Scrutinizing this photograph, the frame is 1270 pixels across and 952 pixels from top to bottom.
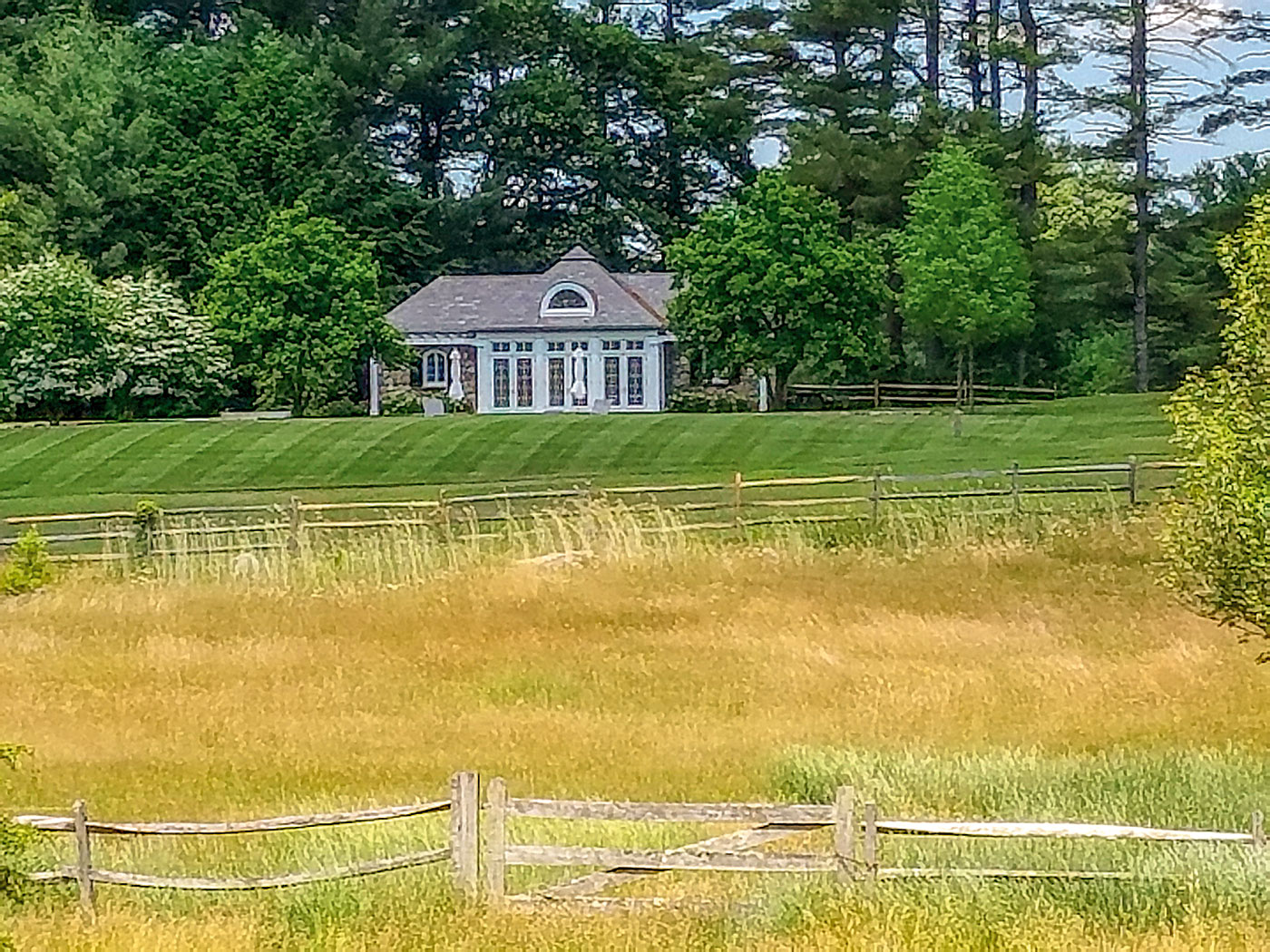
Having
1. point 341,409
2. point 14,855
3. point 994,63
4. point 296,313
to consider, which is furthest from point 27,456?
point 994,63

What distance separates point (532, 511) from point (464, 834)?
20.3 meters

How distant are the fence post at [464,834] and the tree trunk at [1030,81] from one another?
52.4 meters

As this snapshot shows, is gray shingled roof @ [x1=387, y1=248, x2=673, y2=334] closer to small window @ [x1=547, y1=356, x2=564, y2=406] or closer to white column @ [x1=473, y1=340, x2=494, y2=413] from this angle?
white column @ [x1=473, y1=340, x2=494, y2=413]

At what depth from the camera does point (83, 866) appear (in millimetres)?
10539

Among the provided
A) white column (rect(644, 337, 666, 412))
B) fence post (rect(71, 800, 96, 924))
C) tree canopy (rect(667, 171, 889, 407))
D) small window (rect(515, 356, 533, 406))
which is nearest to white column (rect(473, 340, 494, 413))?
small window (rect(515, 356, 533, 406))

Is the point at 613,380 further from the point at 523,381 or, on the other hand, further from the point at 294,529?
→ the point at 294,529

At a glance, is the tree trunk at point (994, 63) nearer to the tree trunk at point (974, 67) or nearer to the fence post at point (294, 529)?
the tree trunk at point (974, 67)

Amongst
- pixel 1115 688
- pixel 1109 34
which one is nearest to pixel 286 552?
pixel 1115 688

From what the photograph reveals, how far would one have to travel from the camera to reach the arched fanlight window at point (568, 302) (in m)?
59.6

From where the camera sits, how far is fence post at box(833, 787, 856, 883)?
394 inches

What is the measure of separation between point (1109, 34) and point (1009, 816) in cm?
5125

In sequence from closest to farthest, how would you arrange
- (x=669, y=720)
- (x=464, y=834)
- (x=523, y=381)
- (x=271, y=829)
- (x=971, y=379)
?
(x=464, y=834) < (x=271, y=829) < (x=669, y=720) < (x=971, y=379) < (x=523, y=381)

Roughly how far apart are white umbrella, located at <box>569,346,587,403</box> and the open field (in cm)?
3257

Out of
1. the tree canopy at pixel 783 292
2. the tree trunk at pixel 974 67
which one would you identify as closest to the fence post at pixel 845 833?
the tree canopy at pixel 783 292
